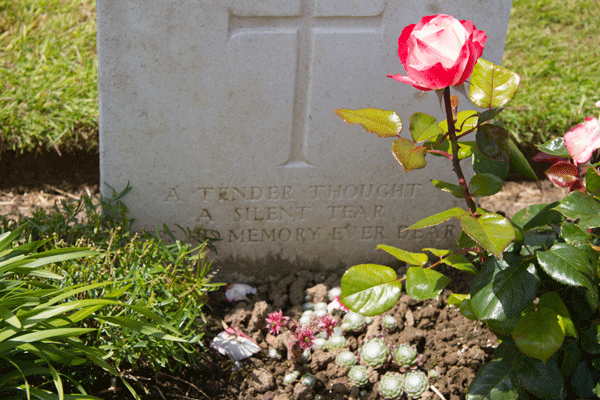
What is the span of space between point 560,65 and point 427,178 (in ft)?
5.18

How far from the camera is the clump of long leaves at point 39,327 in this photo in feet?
4.12

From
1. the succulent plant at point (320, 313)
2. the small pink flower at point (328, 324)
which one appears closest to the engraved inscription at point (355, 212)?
the succulent plant at point (320, 313)

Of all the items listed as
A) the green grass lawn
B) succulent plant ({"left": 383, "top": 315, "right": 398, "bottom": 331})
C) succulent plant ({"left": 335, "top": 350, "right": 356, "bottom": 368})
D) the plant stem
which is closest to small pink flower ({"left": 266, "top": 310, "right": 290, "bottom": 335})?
succulent plant ({"left": 335, "top": 350, "right": 356, "bottom": 368})

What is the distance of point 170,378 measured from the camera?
1716mm

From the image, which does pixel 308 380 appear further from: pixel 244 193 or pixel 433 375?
pixel 244 193

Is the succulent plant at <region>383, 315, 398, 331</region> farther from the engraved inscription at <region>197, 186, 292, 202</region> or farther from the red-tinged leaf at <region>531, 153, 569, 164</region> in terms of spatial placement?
the red-tinged leaf at <region>531, 153, 569, 164</region>

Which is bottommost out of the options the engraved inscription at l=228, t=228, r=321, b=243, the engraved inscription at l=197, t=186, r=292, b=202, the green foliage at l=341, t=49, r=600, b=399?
the engraved inscription at l=228, t=228, r=321, b=243

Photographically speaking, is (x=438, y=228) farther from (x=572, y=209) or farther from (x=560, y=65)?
(x=560, y=65)

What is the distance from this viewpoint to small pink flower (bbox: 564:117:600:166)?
1.26 meters

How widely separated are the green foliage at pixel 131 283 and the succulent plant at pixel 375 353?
21.2 inches

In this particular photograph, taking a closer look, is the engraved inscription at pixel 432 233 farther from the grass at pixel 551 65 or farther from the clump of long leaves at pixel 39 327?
the clump of long leaves at pixel 39 327

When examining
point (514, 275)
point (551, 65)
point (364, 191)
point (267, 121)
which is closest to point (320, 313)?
point (364, 191)

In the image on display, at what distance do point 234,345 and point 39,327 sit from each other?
0.70 metres

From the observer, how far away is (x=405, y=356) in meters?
1.78
